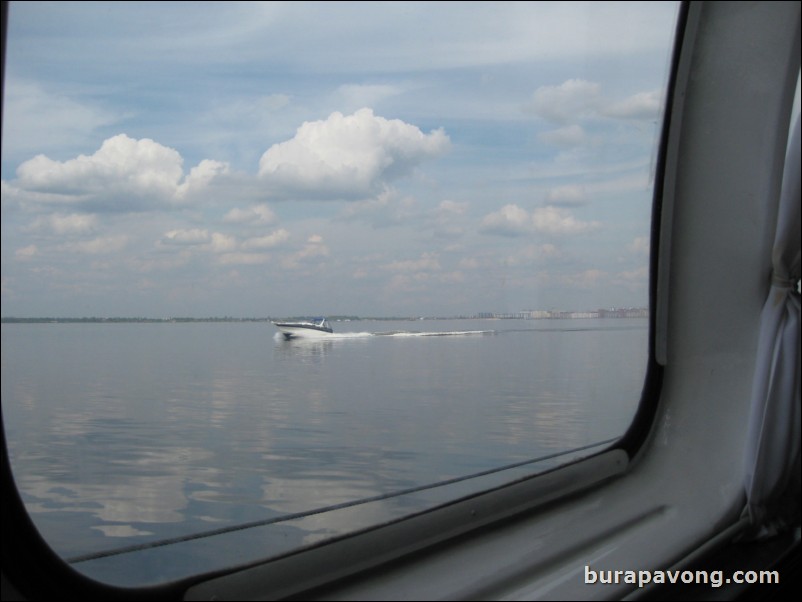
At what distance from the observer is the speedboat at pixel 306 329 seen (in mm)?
1938

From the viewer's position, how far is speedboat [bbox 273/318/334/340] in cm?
194

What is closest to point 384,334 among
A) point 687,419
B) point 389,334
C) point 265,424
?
point 389,334

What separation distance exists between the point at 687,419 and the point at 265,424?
1.65 meters

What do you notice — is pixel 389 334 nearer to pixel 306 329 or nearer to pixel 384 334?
pixel 384 334

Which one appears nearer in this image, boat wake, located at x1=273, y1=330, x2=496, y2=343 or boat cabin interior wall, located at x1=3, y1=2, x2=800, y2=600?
boat cabin interior wall, located at x1=3, y1=2, x2=800, y2=600

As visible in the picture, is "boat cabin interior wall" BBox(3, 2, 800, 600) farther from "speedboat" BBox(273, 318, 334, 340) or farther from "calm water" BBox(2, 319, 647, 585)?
"speedboat" BBox(273, 318, 334, 340)

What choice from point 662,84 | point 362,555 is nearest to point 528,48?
point 662,84

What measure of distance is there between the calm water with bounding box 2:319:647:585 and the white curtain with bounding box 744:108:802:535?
0.44 meters

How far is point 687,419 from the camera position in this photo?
2.68m

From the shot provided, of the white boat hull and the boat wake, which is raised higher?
the white boat hull

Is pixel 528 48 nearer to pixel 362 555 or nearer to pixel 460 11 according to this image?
pixel 460 11

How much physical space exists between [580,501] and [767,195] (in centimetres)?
122

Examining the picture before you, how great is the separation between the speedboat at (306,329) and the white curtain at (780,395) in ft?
4.78

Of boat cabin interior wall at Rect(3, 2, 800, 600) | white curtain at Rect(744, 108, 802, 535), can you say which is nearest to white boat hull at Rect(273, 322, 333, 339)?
boat cabin interior wall at Rect(3, 2, 800, 600)
